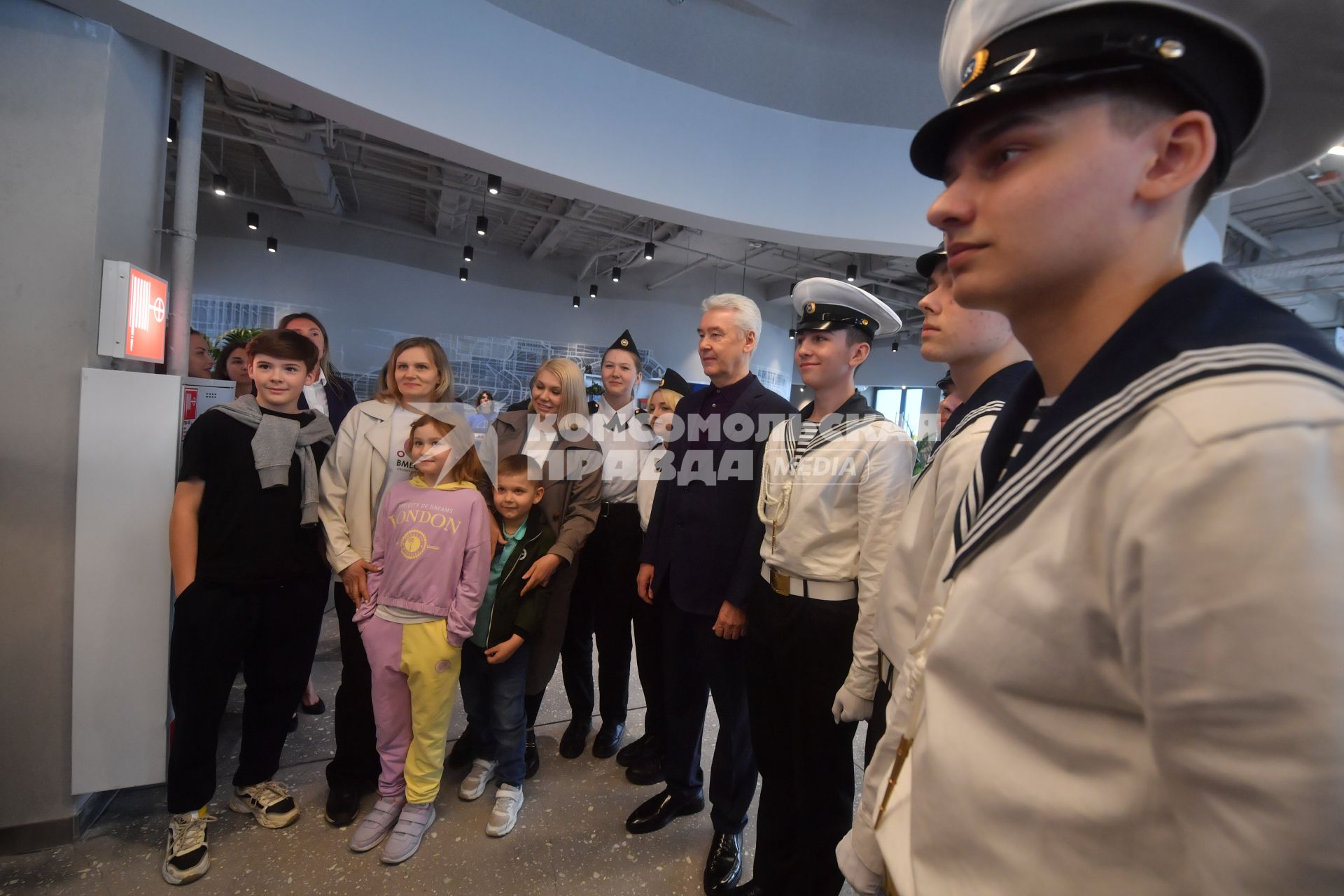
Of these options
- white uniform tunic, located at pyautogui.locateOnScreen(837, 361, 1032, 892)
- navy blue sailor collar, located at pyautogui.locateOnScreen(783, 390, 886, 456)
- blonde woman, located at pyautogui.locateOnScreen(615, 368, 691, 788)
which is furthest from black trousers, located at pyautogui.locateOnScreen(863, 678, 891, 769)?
blonde woman, located at pyautogui.locateOnScreen(615, 368, 691, 788)

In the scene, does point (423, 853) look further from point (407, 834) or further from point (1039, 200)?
point (1039, 200)

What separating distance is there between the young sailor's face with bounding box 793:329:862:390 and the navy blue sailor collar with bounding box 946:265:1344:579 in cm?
123

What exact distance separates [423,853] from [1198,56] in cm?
265

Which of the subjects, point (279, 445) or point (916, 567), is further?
Answer: point (279, 445)

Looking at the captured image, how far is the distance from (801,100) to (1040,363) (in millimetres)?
3626

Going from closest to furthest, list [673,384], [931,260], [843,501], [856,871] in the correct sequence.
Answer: [856,871] < [931,260] < [843,501] < [673,384]

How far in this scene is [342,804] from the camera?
204 centimetres

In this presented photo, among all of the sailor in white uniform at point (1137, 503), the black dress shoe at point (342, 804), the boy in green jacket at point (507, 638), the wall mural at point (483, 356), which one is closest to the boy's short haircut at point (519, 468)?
the boy in green jacket at point (507, 638)

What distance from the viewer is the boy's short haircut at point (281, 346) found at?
1924 mm

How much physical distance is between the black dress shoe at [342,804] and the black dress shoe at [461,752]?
39 cm

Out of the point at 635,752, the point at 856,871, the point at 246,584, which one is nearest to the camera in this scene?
the point at 856,871

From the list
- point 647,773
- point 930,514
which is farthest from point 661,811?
point 930,514

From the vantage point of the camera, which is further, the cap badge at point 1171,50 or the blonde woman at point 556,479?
the blonde woman at point 556,479

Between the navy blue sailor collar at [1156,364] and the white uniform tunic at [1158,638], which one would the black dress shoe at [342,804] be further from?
the navy blue sailor collar at [1156,364]
